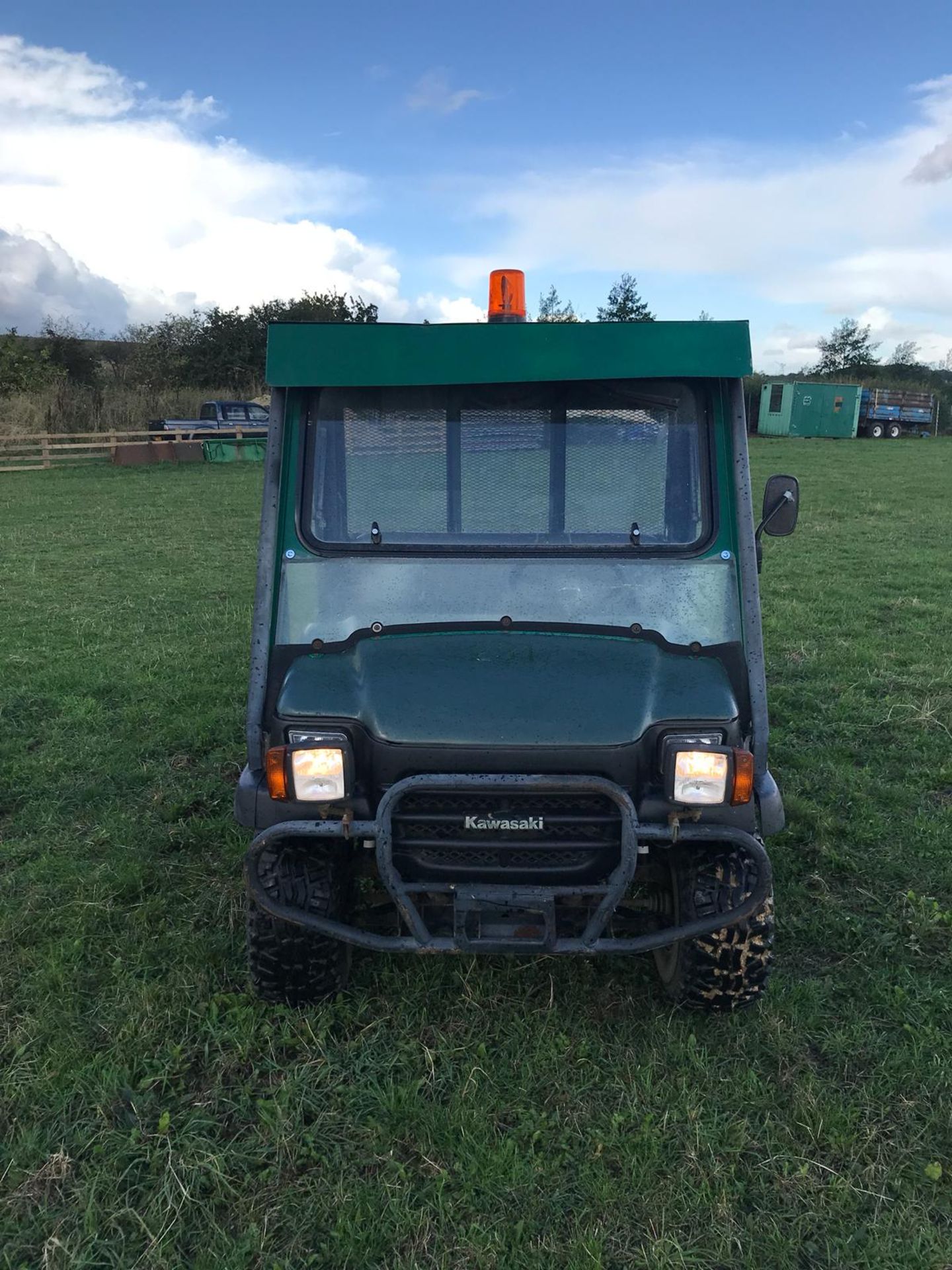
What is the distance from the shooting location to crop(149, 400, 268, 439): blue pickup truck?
26.9m

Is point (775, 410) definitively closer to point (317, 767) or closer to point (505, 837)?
point (505, 837)

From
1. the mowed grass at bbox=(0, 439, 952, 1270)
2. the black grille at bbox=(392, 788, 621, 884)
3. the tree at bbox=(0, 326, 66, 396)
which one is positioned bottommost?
the mowed grass at bbox=(0, 439, 952, 1270)

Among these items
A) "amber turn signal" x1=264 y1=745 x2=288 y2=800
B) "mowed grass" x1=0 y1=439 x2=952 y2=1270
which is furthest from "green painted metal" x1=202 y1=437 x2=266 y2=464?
"amber turn signal" x1=264 y1=745 x2=288 y2=800

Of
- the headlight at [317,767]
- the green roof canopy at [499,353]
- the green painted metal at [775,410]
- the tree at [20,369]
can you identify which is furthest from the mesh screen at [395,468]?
the green painted metal at [775,410]

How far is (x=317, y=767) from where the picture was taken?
2.74 m

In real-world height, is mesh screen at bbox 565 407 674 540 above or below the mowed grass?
above

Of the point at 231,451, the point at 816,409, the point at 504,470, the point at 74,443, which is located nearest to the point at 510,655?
the point at 504,470

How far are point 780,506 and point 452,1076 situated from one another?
2130 millimetres

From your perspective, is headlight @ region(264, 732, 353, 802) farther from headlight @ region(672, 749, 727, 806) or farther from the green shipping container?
the green shipping container

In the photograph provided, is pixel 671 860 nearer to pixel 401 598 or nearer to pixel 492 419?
pixel 401 598

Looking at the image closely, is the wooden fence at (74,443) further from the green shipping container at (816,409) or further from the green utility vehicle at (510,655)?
the green shipping container at (816,409)

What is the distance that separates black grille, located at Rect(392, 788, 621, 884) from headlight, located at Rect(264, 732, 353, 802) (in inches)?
7.4

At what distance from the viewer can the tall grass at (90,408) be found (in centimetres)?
2906

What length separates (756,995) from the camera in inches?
118
